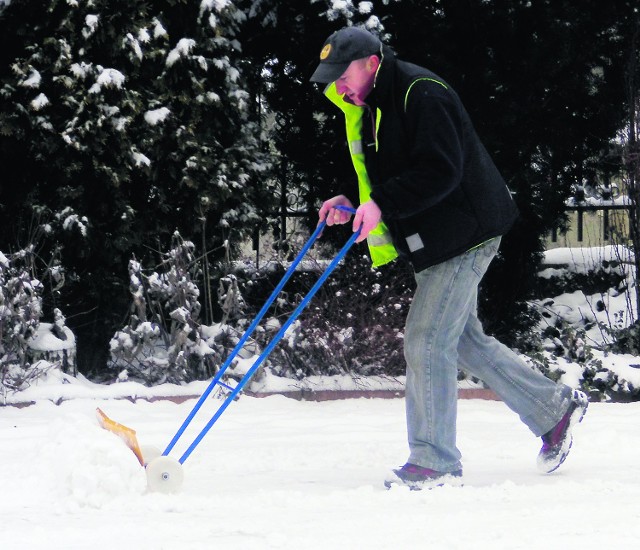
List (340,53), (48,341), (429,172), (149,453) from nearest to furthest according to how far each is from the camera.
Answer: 1. (429,172)
2. (340,53)
3. (149,453)
4. (48,341)

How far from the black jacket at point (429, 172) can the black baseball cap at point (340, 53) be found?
0.11 meters

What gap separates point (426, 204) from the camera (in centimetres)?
373

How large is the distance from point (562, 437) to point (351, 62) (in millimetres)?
1663

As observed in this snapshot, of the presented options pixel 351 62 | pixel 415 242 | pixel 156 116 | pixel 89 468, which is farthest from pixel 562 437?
pixel 156 116

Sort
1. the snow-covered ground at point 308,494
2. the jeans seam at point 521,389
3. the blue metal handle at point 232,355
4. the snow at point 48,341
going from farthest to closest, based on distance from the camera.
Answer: the snow at point 48,341
the jeans seam at point 521,389
the blue metal handle at point 232,355
the snow-covered ground at point 308,494

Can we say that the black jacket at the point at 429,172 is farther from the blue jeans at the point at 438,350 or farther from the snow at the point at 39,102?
the snow at the point at 39,102

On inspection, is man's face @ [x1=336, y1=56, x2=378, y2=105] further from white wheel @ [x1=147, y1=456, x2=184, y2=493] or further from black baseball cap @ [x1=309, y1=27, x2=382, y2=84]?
white wheel @ [x1=147, y1=456, x2=184, y2=493]

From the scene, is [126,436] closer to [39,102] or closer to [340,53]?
[340,53]

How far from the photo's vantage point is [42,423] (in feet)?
17.9

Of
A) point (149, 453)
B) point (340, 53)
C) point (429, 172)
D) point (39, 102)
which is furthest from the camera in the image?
point (39, 102)

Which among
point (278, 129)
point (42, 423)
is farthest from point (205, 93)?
point (42, 423)

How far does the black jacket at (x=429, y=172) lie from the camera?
373 centimetres

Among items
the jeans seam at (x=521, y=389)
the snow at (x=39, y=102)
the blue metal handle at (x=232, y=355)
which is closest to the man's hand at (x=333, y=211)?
the blue metal handle at (x=232, y=355)

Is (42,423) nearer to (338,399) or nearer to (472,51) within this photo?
(338,399)
